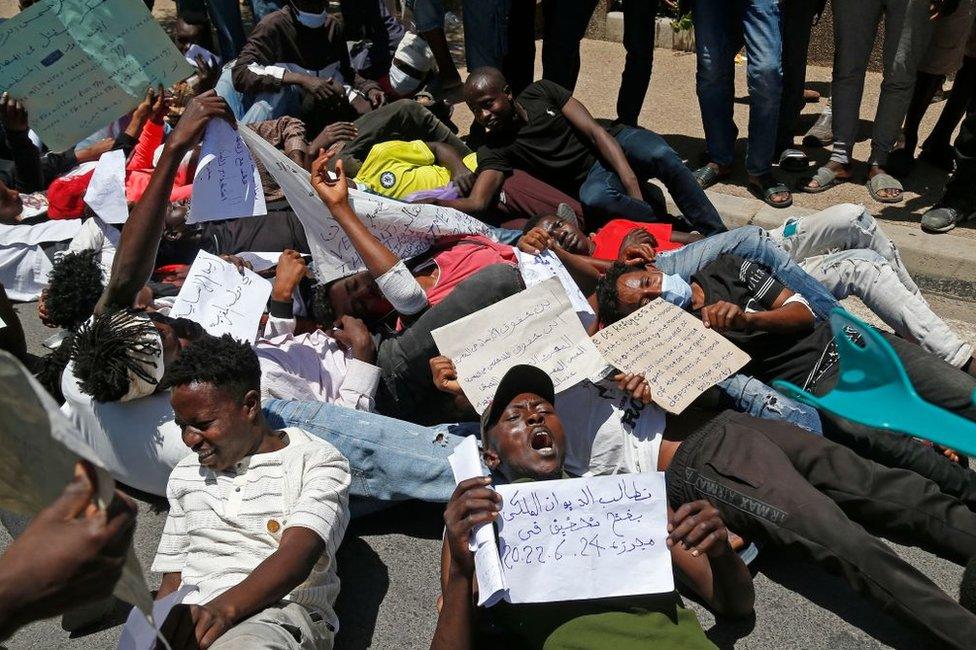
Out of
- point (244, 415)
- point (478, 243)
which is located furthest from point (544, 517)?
point (478, 243)

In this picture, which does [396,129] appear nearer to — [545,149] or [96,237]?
[545,149]

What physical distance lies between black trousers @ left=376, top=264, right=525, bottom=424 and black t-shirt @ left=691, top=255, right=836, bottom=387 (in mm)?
821

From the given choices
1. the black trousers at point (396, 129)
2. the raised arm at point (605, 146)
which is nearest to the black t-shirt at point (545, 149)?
the raised arm at point (605, 146)

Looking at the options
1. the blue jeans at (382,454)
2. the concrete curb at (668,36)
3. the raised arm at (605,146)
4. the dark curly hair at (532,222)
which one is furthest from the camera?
the concrete curb at (668,36)

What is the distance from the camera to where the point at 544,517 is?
2.50 metres

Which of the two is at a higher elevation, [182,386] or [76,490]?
[76,490]

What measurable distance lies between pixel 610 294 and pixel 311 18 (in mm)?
3584

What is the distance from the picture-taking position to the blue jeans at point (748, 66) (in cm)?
541

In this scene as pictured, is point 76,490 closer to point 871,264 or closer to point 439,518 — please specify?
point 439,518

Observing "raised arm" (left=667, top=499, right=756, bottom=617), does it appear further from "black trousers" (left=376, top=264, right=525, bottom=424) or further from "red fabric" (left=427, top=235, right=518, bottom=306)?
"red fabric" (left=427, top=235, right=518, bottom=306)

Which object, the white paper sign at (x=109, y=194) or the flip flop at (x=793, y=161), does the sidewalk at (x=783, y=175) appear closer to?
the flip flop at (x=793, y=161)

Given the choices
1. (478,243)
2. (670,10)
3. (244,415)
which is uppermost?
(244,415)

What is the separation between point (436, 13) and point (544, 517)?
18.8ft

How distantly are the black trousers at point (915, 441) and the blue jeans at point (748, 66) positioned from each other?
218cm
